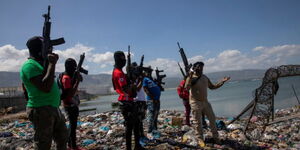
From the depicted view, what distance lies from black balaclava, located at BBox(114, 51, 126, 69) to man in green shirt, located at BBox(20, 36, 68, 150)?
A: 5.17 ft

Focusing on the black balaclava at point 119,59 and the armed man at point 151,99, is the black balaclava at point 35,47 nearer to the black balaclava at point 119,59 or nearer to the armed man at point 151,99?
the black balaclava at point 119,59

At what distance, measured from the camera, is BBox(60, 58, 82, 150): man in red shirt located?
4250 millimetres

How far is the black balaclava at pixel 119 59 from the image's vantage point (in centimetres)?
423

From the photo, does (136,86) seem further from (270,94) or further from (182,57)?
(270,94)

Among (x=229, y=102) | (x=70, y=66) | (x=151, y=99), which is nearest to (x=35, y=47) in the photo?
(x=70, y=66)

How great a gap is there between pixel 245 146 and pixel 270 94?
170 centimetres

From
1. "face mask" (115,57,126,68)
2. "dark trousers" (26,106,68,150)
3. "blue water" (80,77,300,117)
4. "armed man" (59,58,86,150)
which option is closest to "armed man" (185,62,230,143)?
"face mask" (115,57,126,68)

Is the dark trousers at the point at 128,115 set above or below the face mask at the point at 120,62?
below

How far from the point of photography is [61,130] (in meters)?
2.92

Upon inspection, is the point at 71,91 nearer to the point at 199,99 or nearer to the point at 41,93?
the point at 41,93

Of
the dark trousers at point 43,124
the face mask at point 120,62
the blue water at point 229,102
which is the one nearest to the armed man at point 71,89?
the face mask at point 120,62

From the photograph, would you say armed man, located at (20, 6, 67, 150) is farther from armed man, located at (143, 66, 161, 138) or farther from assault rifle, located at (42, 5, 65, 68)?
armed man, located at (143, 66, 161, 138)

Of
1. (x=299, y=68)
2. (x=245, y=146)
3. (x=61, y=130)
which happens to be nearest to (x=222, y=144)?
(x=245, y=146)

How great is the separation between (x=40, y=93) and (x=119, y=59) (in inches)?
71.1
